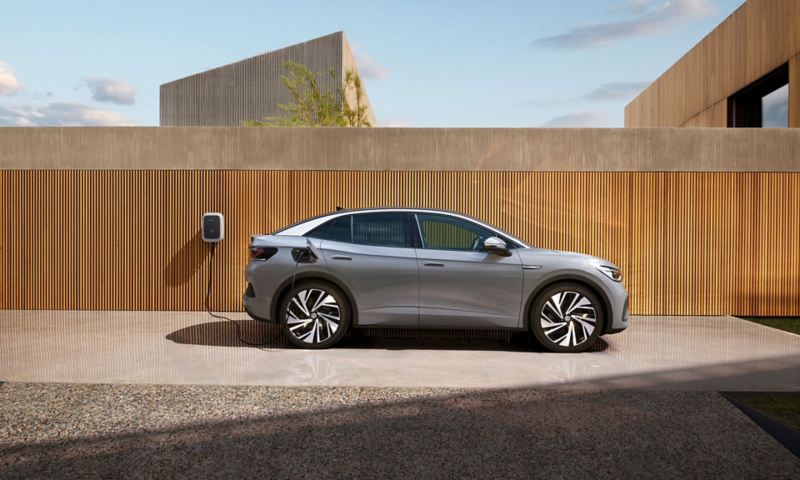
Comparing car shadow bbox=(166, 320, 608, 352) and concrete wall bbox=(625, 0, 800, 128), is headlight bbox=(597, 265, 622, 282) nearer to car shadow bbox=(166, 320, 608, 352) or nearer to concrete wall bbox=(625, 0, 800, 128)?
car shadow bbox=(166, 320, 608, 352)

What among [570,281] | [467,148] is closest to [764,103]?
[467,148]

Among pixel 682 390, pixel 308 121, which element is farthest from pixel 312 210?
pixel 308 121

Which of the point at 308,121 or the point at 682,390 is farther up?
the point at 308,121

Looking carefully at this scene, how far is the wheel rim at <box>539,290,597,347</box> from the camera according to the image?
7016mm

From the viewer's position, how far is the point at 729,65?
16.8 metres

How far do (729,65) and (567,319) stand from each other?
42.5ft

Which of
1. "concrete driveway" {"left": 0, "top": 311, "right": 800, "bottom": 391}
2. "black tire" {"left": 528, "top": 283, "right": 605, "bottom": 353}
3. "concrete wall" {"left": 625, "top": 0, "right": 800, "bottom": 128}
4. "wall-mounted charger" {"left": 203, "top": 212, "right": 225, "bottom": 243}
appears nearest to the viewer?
"concrete driveway" {"left": 0, "top": 311, "right": 800, "bottom": 391}

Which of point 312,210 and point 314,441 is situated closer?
point 314,441

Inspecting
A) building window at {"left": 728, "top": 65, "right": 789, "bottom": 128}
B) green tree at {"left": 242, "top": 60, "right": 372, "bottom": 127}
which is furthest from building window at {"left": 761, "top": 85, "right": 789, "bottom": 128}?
green tree at {"left": 242, "top": 60, "right": 372, "bottom": 127}

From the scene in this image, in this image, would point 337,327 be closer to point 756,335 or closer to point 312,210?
point 312,210

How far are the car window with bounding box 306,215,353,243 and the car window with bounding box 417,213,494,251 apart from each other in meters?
0.78

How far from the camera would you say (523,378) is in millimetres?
5707

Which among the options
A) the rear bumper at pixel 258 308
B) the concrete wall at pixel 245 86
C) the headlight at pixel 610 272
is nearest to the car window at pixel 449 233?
the headlight at pixel 610 272

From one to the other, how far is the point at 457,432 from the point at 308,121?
21448mm
